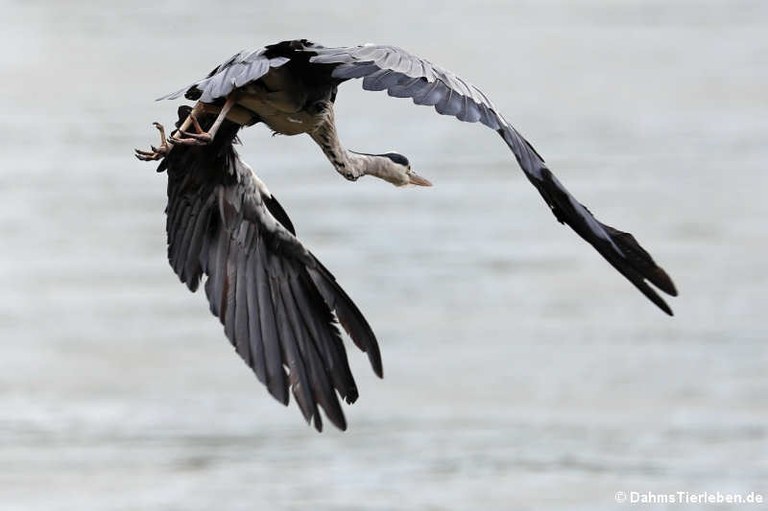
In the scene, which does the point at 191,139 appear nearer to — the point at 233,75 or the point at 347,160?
the point at 233,75

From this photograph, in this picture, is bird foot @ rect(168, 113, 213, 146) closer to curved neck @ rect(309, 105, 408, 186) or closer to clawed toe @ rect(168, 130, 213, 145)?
clawed toe @ rect(168, 130, 213, 145)

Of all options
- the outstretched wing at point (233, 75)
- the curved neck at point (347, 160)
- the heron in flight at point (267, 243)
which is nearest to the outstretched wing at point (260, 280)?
the heron in flight at point (267, 243)

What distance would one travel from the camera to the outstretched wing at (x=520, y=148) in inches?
376

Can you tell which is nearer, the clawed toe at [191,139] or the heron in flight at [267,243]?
the clawed toe at [191,139]

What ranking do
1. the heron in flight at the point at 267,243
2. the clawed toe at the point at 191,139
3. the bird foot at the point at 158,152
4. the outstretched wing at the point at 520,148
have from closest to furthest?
the outstretched wing at the point at 520,148 < the bird foot at the point at 158,152 < the clawed toe at the point at 191,139 < the heron in flight at the point at 267,243

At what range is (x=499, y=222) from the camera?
2680 cm

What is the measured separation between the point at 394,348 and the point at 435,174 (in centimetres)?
648

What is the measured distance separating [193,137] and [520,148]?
190 cm

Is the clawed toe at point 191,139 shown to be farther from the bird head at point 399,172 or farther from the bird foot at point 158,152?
the bird head at point 399,172

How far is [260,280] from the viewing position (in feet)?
38.3

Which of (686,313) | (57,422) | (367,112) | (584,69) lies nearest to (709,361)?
(686,313)

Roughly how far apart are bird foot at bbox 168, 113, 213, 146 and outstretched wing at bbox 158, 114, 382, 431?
0.68m

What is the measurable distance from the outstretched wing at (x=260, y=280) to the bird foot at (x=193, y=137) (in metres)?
0.68

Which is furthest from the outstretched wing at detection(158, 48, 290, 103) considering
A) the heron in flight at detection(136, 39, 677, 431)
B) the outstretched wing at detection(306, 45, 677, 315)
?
the outstretched wing at detection(306, 45, 677, 315)
